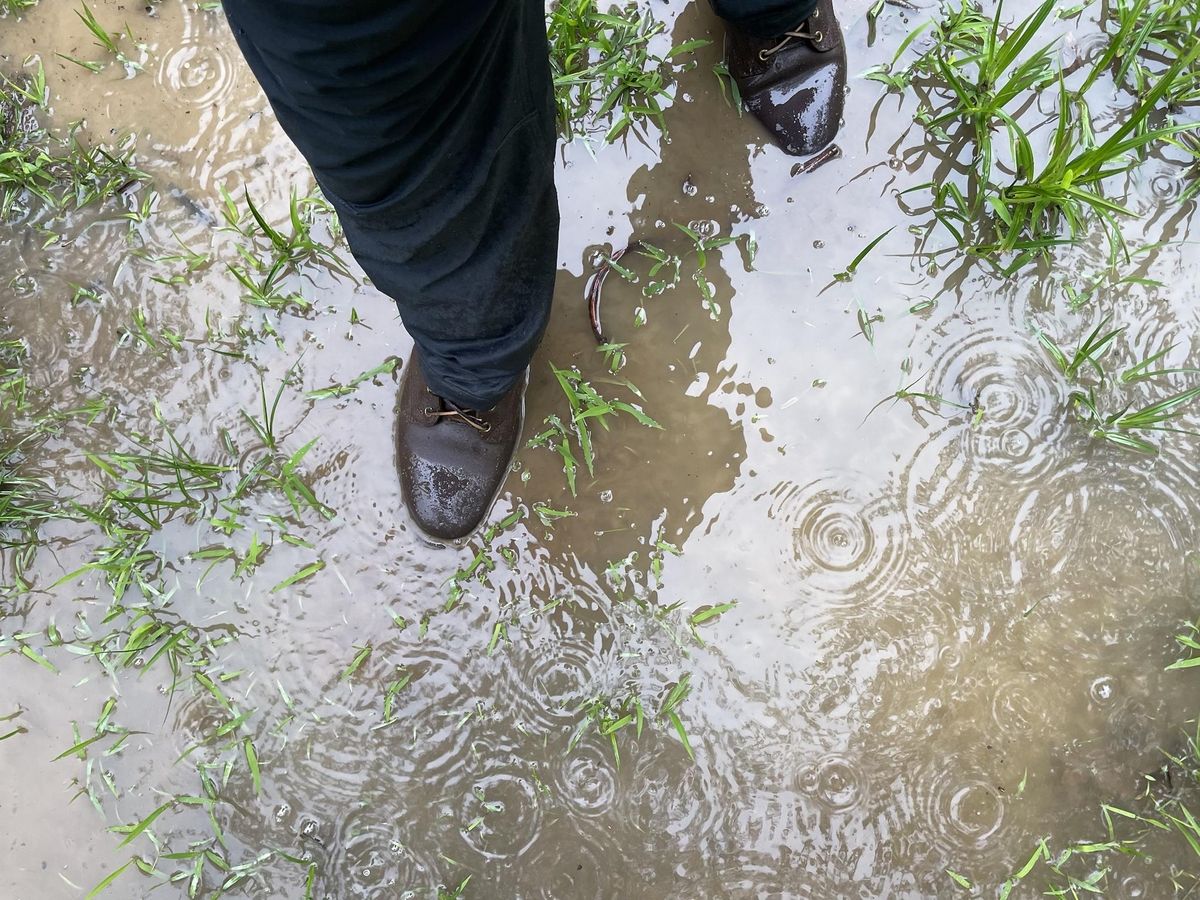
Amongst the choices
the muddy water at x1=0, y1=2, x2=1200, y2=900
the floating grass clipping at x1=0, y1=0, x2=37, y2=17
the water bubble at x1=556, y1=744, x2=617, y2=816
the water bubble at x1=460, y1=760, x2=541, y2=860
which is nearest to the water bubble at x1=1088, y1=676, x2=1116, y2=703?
the muddy water at x1=0, y1=2, x2=1200, y2=900

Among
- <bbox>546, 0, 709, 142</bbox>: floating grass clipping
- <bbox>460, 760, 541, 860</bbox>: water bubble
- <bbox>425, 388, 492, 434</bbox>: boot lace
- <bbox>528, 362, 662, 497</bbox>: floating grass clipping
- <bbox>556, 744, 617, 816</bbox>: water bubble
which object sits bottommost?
<bbox>460, 760, 541, 860</bbox>: water bubble

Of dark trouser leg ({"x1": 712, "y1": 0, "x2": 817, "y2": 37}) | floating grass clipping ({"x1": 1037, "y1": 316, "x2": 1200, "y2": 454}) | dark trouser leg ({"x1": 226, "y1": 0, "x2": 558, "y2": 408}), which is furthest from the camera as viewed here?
floating grass clipping ({"x1": 1037, "y1": 316, "x2": 1200, "y2": 454})

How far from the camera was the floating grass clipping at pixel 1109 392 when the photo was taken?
5.80ft

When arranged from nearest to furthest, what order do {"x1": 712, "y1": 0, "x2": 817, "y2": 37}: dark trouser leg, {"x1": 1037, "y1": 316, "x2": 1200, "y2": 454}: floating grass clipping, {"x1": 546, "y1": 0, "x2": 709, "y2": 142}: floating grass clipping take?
{"x1": 712, "y1": 0, "x2": 817, "y2": 37}: dark trouser leg, {"x1": 1037, "y1": 316, "x2": 1200, "y2": 454}: floating grass clipping, {"x1": 546, "y1": 0, "x2": 709, "y2": 142}: floating grass clipping

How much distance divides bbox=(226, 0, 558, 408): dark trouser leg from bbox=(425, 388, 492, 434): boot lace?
0.60ft

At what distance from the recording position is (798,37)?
181 centimetres

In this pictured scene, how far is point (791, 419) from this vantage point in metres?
1.82

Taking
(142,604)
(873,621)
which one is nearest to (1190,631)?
(873,621)

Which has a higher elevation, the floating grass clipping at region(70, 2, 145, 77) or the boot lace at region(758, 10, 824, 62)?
the boot lace at region(758, 10, 824, 62)

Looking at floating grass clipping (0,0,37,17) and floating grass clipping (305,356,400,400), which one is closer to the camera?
floating grass clipping (305,356,400,400)

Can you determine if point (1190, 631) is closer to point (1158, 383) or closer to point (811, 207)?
point (1158, 383)

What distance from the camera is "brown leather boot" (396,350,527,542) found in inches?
68.2

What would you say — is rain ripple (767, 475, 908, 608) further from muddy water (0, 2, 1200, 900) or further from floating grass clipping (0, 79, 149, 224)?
floating grass clipping (0, 79, 149, 224)

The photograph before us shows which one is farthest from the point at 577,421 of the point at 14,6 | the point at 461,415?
the point at 14,6
